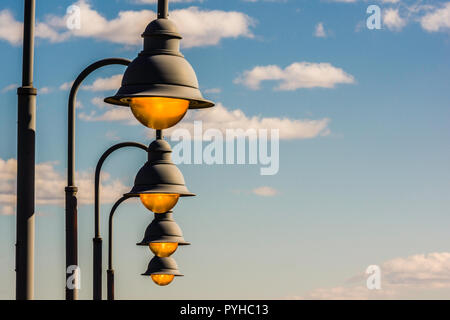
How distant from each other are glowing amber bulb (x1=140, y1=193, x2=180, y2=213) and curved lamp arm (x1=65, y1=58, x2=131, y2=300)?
1057 mm

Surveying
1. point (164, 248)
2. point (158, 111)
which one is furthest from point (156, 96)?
point (164, 248)

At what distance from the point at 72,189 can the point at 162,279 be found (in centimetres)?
944

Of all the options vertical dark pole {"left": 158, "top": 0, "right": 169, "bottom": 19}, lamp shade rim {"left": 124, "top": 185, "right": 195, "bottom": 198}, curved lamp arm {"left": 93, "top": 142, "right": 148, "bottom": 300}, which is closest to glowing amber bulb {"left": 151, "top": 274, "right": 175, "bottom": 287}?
curved lamp arm {"left": 93, "top": 142, "right": 148, "bottom": 300}

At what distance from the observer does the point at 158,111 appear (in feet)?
29.5

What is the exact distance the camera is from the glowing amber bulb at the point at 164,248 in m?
17.7

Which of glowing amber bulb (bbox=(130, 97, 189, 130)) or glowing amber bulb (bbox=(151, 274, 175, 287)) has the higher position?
glowing amber bulb (bbox=(151, 274, 175, 287))

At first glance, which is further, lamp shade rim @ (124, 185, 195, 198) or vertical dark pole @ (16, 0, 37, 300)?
lamp shade rim @ (124, 185, 195, 198)

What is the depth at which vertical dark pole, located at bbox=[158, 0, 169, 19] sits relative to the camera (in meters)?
10.1

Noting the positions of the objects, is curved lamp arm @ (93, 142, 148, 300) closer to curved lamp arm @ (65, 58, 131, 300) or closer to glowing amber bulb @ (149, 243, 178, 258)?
glowing amber bulb @ (149, 243, 178, 258)

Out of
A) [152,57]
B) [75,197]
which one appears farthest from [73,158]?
[152,57]

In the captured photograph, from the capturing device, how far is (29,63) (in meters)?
10.4

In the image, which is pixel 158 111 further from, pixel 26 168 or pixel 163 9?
pixel 26 168
